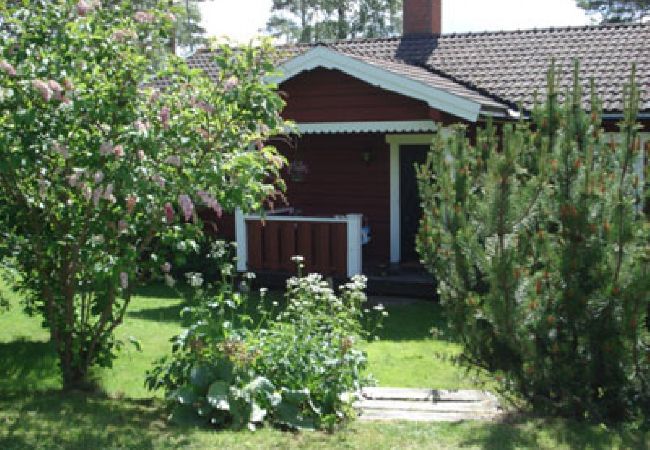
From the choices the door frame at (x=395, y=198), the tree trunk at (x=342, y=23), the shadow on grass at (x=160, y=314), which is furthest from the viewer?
the tree trunk at (x=342, y=23)

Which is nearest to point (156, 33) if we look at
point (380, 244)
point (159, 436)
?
point (159, 436)

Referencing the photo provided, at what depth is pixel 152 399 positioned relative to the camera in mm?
6773

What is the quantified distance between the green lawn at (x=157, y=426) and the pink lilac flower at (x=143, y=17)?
3008 mm

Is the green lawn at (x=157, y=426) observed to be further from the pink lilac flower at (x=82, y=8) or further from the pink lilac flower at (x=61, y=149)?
the pink lilac flower at (x=82, y=8)

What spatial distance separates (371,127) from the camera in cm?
1245

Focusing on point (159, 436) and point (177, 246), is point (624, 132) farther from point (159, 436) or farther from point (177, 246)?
point (159, 436)

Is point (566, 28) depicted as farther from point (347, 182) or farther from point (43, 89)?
point (43, 89)

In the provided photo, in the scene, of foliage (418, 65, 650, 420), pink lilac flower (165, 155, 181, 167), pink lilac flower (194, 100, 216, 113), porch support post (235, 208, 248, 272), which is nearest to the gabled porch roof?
porch support post (235, 208, 248, 272)

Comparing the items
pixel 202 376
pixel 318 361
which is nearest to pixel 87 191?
pixel 202 376

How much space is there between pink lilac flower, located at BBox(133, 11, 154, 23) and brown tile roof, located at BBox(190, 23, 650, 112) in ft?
20.3

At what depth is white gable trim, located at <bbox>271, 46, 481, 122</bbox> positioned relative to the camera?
37.0 ft

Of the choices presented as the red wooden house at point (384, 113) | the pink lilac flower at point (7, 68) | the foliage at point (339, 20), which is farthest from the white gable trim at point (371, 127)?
the foliage at point (339, 20)

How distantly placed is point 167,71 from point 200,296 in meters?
1.80

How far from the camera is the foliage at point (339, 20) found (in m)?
43.7
